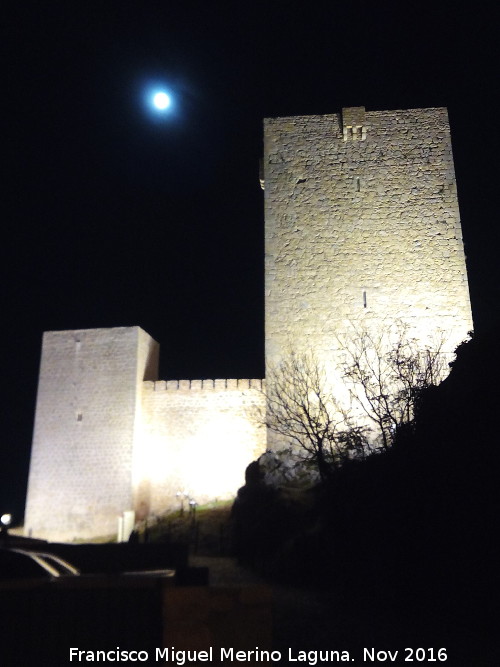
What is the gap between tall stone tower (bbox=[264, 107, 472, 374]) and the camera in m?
13.7

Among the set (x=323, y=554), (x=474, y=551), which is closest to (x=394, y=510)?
(x=474, y=551)

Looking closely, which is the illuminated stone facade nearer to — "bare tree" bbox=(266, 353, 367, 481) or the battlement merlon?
the battlement merlon

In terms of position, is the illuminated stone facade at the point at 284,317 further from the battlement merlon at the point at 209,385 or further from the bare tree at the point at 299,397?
the bare tree at the point at 299,397

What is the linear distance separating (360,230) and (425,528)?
9066 mm

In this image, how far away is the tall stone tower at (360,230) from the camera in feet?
44.8

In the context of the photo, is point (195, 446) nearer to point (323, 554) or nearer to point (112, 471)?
point (112, 471)

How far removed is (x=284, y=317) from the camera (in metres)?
13.9

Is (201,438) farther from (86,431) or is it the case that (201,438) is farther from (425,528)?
(425,528)

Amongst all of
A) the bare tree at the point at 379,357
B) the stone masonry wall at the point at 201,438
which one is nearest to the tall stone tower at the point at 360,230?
the bare tree at the point at 379,357

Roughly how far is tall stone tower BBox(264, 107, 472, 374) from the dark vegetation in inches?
194

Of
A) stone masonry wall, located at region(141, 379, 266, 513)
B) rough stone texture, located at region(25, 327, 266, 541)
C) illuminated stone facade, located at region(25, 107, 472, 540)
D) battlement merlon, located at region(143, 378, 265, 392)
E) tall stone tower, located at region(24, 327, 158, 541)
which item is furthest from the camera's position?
battlement merlon, located at region(143, 378, 265, 392)

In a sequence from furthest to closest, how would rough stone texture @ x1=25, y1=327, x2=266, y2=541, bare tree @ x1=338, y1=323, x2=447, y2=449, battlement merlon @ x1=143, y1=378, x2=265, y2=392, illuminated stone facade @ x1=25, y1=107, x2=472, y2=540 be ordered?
battlement merlon @ x1=143, y1=378, x2=265, y2=392, rough stone texture @ x1=25, y1=327, x2=266, y2=541, illuminated stone facade @ x1=25, y1=107, x2=472, y2=540, bare tree @ x1=338, y1=323, x2=447, y2=449

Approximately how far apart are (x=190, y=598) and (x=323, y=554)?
19.3ft

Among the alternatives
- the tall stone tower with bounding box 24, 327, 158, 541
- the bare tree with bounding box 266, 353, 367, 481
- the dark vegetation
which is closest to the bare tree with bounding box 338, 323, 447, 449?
the bare tree with bounding box 266, 353, 367, 481
